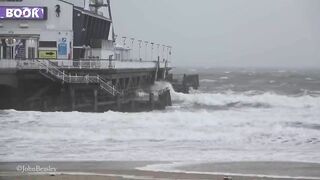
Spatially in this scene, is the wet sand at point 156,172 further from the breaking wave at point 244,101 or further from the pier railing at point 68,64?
the breaking wave at point 244,101

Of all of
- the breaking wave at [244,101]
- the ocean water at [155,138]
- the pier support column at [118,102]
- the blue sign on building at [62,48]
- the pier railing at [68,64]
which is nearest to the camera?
the ocean water at [155,138]

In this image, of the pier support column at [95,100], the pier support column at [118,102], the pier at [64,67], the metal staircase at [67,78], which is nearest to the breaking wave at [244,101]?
the pier at [64,67]

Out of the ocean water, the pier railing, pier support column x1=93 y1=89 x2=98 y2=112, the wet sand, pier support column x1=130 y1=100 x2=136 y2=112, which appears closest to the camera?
the wet sand

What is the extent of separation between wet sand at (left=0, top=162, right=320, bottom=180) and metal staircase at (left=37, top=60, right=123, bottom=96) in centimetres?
2010

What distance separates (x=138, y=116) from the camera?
3203 centimetres

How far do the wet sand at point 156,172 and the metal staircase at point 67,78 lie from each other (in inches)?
792

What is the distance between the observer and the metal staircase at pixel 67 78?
3681 cm

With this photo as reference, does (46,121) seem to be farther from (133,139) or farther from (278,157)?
(278,157)

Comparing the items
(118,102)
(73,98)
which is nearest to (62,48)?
(118,102)

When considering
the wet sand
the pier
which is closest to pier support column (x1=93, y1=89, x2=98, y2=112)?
the pier

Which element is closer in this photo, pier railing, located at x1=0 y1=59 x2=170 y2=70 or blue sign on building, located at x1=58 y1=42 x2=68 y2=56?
pier railing, located at x1=0 y1=59 x2=170 y2=70

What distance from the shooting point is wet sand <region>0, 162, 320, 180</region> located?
14.0m

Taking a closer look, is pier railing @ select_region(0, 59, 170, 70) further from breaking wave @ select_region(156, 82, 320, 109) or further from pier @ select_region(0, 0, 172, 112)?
breaking wave @ select_region(156, 82, 320, 109)

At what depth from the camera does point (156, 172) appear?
15.3m
